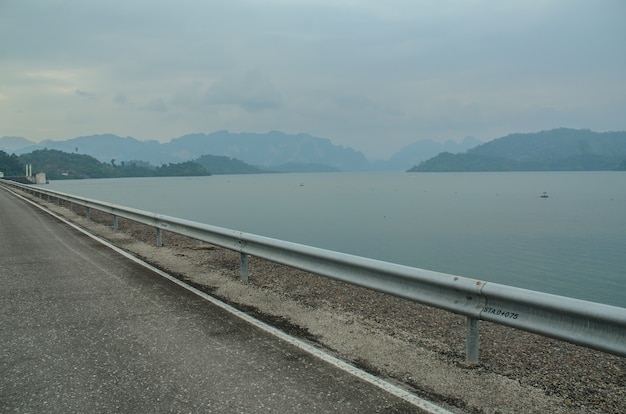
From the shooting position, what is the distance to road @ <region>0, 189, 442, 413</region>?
381 cm

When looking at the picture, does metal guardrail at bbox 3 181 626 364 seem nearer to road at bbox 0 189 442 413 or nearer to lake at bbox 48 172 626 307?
road at bbox 0 189 442 413

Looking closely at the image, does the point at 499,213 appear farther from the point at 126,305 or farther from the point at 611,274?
the point at 126,305

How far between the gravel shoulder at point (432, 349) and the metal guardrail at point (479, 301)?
464 mm

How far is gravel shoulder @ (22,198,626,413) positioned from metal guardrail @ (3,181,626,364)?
1.52ft

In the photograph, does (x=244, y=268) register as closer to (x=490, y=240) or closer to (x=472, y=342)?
(x=472, y=342)

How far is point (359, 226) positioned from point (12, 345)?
35.4m

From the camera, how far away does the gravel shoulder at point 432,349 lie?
4023 mm

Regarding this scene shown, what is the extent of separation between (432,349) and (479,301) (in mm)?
821

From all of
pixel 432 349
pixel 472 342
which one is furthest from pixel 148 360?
pixel 472 342

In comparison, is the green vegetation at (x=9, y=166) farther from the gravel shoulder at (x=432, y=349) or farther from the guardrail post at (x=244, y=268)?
the gravel shoulder at (x=432, y=349)

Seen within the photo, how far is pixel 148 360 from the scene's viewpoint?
4.69m

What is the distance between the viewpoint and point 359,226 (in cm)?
3984

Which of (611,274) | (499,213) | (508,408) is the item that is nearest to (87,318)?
(508,408)

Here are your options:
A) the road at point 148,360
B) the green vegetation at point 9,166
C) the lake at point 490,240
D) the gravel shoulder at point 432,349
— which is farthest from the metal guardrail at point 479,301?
the green vegetation at point 9,166
